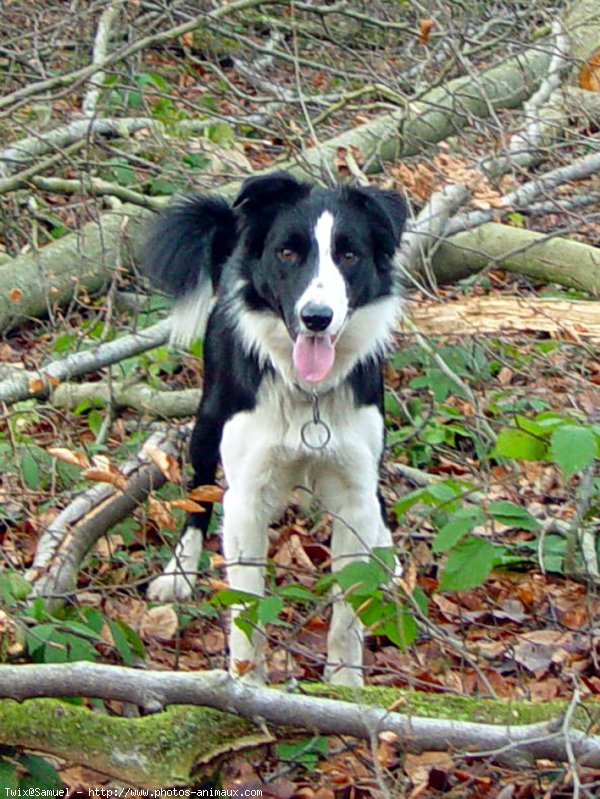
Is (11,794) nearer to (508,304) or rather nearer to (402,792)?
(402,792)

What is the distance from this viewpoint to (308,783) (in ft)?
12.3

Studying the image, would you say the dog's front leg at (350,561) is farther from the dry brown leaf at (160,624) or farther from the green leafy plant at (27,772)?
the green leafy plant at (27,772)

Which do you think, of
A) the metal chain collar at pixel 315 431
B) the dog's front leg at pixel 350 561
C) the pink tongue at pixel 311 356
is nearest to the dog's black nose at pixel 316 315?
the pink tongue at pixel 311 356

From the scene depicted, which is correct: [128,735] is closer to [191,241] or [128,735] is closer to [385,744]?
[385,744]

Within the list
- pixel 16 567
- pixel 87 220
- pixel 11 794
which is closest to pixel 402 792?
pixel 11 794

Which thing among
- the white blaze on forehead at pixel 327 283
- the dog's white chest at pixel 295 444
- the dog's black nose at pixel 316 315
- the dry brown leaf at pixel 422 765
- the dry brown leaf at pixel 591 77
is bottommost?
the dry brown leaf at pixel 422 765

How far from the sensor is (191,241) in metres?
5.12

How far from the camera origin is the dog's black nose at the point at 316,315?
420 cm

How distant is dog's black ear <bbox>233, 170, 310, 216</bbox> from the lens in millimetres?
4504

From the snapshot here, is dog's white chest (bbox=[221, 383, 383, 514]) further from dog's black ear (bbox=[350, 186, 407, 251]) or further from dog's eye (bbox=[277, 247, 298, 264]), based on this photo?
dog's black ear (bbox=[350, 186, 407, 251])

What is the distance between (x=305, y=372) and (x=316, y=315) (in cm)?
27

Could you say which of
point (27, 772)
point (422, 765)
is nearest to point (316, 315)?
point (422, 765)

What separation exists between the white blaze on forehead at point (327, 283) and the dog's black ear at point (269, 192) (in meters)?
0.16

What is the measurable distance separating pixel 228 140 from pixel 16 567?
451cm
